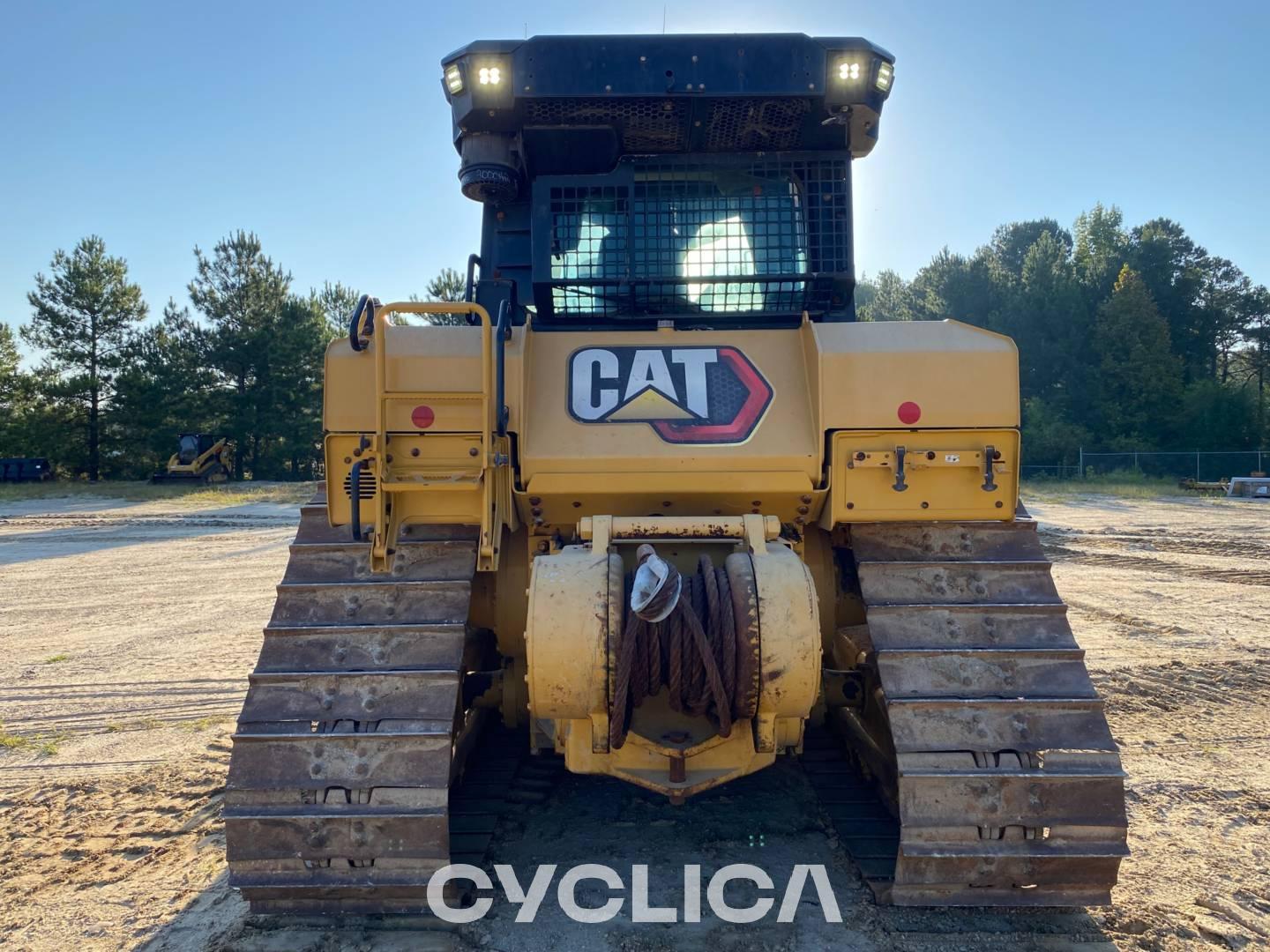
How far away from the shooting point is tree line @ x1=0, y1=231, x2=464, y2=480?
32.5 meters

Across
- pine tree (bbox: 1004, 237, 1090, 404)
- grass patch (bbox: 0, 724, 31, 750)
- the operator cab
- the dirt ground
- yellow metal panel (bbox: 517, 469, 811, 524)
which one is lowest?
grass patch (bbox: 0, 724, 31, 750)

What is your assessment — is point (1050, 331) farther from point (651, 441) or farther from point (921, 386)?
point (651, 441)

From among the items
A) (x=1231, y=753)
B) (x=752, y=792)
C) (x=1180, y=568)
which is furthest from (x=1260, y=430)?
(x=752, y=792)

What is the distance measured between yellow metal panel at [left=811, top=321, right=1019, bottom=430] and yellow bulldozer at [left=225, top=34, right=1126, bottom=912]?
1 cm

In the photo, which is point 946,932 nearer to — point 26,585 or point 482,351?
point 482,351

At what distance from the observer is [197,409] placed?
33156mm

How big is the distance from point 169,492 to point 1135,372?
123 ft

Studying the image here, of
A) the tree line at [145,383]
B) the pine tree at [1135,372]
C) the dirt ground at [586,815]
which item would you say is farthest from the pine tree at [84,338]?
the pine tree at [1135,372]

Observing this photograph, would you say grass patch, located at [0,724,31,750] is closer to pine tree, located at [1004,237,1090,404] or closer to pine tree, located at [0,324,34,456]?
pine tree, located at [0,324,34,456]

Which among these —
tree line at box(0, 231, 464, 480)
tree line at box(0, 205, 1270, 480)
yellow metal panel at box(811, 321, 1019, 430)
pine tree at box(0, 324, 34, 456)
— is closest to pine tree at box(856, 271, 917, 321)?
tree line at box(0, 205, 1270, 480)

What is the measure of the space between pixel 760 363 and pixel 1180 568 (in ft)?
34.3

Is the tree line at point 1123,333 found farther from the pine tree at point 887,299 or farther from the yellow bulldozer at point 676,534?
the yellow bulldozer at point 676,534

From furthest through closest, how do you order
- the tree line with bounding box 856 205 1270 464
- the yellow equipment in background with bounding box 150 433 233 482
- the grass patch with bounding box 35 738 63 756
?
the tree line with bounding box 856 205 1270 464, the yellow equipment in background with bounding box 150 433 233 482, the grass patch with bounding box 35 738 63 756

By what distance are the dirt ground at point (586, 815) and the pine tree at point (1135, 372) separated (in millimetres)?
30616
